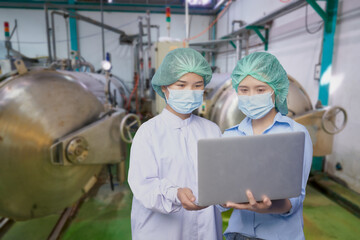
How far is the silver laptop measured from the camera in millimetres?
596

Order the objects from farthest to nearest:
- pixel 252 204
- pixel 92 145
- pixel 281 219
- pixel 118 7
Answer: pixel 118 7
pixel 92 145
pixel 281 219
pixel 252 204

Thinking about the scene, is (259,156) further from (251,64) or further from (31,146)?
(31,146)

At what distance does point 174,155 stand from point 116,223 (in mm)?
1344

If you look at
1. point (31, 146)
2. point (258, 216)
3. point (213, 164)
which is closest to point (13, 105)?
point (31, 146)

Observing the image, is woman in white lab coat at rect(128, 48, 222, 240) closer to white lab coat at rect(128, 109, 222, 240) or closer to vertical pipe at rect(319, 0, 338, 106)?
white lab coat at rect(128, 109, 222, 240)

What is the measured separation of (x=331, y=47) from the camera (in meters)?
2.46

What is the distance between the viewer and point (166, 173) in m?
0.89

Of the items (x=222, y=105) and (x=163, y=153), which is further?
(x=222, y=105)

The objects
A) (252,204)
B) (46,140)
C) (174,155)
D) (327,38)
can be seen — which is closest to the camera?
(252,204)

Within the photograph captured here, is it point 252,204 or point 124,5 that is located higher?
point 124,5

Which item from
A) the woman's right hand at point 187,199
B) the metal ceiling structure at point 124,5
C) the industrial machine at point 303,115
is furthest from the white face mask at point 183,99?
the metal ceiling structure at point 124,5

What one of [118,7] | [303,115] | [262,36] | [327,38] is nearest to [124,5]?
[118,7]

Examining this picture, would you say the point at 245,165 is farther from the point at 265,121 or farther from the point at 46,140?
the point at 46,140

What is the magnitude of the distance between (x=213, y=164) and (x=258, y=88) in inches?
13.2
